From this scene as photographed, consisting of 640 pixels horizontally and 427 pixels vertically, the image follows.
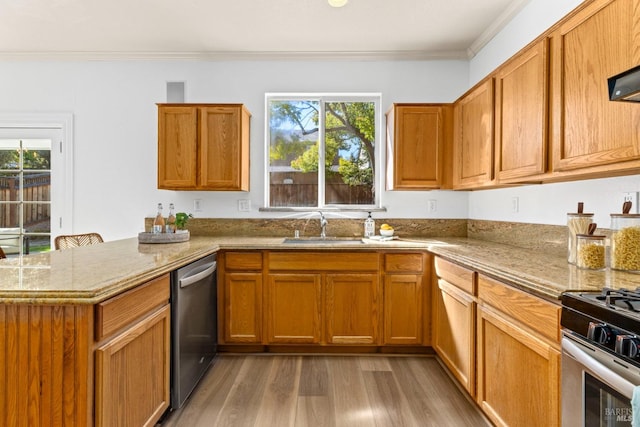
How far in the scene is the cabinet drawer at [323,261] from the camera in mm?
2789

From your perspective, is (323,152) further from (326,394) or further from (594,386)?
(594,386)

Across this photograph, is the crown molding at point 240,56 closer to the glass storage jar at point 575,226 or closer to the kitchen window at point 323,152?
the kitchen window at point 323,152

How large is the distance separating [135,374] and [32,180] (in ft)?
9.76

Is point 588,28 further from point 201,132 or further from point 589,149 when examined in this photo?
point 201,132

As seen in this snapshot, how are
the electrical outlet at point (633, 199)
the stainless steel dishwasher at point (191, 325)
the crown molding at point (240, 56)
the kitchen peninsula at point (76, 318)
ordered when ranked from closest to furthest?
the kitchen peninsula at point (76, 318)
the electrical outlet at point (633, 199)
the stainless steel dishwasher at point (191, 325)
the crown molding at point (240, 56)

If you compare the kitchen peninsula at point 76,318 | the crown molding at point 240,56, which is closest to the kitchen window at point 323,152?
the crown molding at point 240,56

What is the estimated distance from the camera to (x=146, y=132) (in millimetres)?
3496

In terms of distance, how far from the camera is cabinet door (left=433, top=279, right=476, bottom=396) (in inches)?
81.4

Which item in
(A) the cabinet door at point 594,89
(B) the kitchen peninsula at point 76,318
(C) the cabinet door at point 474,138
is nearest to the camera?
(B) the kitchen peninsula at point 76,318

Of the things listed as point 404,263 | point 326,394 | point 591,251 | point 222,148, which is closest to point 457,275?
point 404,263

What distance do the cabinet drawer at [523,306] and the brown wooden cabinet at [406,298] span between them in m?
0.84

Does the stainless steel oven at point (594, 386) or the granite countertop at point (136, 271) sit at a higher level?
the granite countertop at point (136, 271)

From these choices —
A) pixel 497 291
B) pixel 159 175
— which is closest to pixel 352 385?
pixel 497 291

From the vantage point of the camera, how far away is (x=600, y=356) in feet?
3.59
